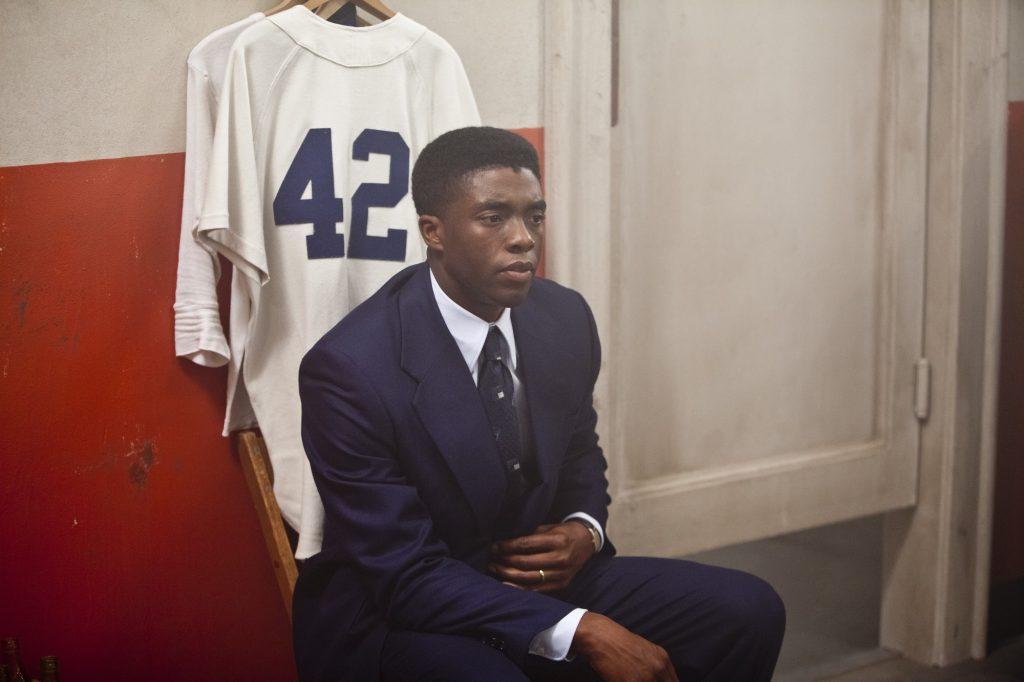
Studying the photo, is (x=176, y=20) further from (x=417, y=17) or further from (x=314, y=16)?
(x=417, y=17)

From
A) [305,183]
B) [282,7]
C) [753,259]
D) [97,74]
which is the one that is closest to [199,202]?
[305,183]

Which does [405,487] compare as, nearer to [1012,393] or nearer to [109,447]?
[109,447]

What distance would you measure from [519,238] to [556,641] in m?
0.65

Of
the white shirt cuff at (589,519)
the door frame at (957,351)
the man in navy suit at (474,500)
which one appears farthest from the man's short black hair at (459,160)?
the door frame at (957,351)

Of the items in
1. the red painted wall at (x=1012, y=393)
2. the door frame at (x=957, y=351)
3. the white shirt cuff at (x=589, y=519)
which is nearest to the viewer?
the white shirt cuff at (x=589, y=519)

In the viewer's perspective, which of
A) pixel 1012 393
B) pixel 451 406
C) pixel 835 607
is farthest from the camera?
pixel 835 607

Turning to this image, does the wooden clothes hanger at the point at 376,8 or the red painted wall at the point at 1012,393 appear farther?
the red painted wall at the point at 1012,393

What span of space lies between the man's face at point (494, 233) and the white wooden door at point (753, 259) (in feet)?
2.00

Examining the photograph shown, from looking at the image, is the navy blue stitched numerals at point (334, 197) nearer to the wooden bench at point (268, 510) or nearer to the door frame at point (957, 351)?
the wooden bench at point (268, 510)

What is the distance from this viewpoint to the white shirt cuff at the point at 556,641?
155 cm

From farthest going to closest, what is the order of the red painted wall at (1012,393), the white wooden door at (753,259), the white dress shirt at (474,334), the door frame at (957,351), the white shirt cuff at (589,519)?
the red painted wall at (1012,393)
the door frame at (957,351)
the white wooden door at (753,259)
the white shirt cuff at (589,519)
the white dress shirt at (474,334)

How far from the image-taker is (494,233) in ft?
5.49

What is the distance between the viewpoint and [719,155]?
8.63 feet

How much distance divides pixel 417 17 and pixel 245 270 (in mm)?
709
